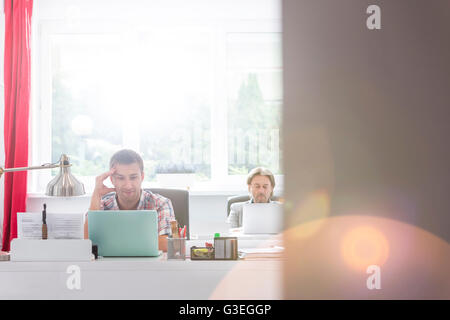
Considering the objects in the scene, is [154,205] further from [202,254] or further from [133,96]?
[133,96]

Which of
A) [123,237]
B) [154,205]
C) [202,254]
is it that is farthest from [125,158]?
[202,254]

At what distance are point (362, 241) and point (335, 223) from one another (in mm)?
56

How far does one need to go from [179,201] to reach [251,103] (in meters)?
1.76

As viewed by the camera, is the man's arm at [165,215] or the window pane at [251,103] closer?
the man's arm at [165,215]

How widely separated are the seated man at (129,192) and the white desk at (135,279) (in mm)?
857

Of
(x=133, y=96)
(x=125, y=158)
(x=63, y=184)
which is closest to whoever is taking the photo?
(x=63, y=184)

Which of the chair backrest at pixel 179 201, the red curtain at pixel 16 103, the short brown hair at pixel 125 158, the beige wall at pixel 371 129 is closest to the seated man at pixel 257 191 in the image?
the chair backrest at pixel 179 201

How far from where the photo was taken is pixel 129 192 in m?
2.61

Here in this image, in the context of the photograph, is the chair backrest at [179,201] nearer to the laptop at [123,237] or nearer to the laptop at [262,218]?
the laptop at [262,218]

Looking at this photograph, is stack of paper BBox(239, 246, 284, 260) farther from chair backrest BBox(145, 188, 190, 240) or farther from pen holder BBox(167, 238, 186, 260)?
chair backrest BBox(145, 188, 190, 240)

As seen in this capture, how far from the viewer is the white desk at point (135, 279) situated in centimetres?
160
